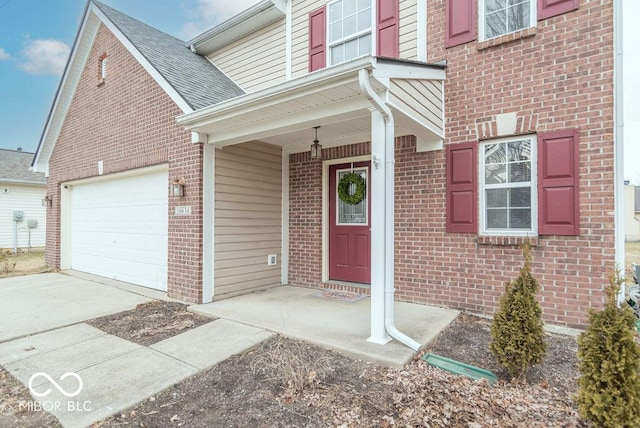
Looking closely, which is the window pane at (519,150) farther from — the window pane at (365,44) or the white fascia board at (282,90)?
the window pane at (365,44)

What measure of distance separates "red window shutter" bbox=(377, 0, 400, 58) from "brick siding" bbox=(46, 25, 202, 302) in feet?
11.1

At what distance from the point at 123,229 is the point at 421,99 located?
21.3 feet

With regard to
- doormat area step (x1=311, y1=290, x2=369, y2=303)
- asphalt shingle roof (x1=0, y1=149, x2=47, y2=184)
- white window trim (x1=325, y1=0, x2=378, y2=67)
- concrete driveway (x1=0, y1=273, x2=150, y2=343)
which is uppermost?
white window trim (x1=325, y1=0, x2=378, y2=67)

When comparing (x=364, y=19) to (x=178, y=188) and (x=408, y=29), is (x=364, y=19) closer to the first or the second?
(x=408, y=29)

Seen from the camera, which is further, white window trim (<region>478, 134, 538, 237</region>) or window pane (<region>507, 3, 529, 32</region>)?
window pane (<region>507, 3, 529, 32</region>)

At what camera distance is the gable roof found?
19.2 ft

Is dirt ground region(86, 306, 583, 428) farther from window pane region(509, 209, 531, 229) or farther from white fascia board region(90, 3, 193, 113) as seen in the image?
white fascia board region(90, 3, 193, 113)

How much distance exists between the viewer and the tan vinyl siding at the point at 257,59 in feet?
22.3

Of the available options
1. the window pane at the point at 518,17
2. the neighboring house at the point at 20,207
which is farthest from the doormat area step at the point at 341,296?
the neighboring house at the point at 20,207

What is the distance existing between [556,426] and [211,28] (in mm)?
8481

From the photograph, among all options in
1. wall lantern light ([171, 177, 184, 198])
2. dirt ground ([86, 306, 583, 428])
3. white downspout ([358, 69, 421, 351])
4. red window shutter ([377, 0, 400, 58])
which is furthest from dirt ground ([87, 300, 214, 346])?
red window shutter ([377, 0, 400, 58])

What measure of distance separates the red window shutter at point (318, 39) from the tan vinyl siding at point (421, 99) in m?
2.32

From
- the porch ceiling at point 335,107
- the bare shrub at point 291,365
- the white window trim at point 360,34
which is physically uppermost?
the white window trim at point 360,34

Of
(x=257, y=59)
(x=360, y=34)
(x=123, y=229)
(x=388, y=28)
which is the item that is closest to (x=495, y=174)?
(x=388, y=28)
